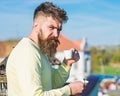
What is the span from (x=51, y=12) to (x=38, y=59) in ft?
0.91

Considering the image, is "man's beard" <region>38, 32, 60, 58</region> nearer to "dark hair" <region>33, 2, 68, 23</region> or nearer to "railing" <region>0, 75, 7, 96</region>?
"dark hair" <region>33, 2, 68, 23</region>

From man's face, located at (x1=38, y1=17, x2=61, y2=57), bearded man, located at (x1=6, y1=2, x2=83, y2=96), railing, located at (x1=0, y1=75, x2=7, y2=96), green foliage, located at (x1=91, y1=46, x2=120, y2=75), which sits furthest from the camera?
green foliage, located at (x1=91, y1=46, x2=120, y2=75)

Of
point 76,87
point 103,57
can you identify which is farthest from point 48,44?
point 103,57

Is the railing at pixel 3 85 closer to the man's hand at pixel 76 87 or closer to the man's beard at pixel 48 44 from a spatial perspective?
the man's beard at pixel 48 44

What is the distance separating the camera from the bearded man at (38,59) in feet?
7.04

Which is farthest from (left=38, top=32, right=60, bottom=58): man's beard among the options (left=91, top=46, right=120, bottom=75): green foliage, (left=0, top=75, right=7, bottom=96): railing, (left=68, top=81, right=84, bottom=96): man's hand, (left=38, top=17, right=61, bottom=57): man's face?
(left=91, top=46, right=120, bottom=75): green foliage

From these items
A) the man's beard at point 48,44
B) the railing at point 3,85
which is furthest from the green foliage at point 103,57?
the man's beard at point 48,44

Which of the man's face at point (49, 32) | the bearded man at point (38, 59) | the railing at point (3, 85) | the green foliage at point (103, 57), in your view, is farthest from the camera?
the green foliage at point (103, 57)

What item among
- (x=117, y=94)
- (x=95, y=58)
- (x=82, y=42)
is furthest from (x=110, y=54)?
(x=117, y=94)

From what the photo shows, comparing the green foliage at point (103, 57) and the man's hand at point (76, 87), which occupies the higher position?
the man's hand at point (76, 87)

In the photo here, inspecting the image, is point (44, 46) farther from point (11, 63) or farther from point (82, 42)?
point (82, 42)

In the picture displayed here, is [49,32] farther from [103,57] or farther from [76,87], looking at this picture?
[103,57]

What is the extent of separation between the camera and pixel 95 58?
55.8m

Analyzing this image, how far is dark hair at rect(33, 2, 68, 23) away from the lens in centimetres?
233
